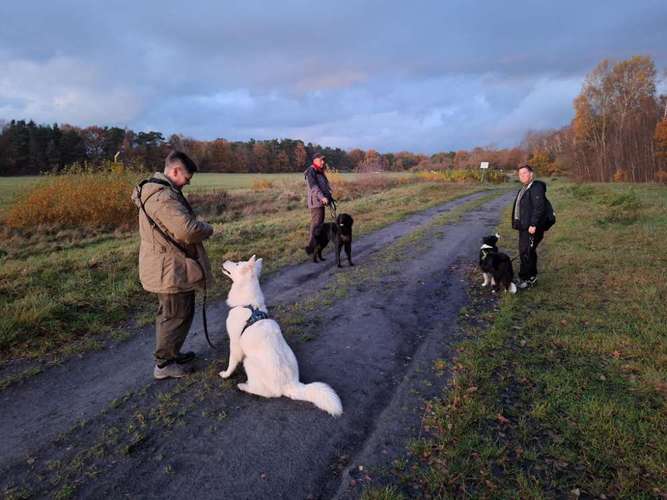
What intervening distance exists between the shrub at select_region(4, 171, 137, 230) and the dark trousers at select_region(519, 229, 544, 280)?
1560cm

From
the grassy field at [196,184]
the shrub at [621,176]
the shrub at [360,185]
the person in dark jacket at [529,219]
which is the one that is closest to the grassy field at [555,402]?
the person in dark jacket at [529,219]

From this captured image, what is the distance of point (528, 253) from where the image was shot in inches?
270

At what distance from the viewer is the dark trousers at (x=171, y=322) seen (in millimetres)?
3996

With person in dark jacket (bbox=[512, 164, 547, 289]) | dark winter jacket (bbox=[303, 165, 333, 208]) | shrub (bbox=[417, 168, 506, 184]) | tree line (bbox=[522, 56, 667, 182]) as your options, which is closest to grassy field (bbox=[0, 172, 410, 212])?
shrub (bbox=[417, 168, 506, 184])

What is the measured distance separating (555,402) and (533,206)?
13.3ft

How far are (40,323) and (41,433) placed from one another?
8.35ft

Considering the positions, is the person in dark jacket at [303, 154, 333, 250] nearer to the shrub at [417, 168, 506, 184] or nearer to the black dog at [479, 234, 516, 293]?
the black dog at [479, 234, 516, 293]

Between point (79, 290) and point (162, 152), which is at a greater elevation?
point (162, 152)

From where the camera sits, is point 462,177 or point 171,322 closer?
point 171,322

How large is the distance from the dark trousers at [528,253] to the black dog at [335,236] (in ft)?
11.9

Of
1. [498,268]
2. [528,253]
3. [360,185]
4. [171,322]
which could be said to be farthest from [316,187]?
[360,185]

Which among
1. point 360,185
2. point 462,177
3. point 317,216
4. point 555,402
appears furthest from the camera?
point 462,177

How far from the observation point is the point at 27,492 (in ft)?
8.66

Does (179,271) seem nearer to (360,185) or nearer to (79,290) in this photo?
(79,290)
